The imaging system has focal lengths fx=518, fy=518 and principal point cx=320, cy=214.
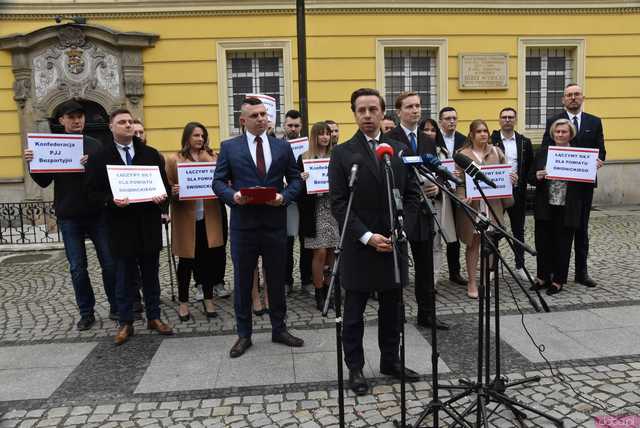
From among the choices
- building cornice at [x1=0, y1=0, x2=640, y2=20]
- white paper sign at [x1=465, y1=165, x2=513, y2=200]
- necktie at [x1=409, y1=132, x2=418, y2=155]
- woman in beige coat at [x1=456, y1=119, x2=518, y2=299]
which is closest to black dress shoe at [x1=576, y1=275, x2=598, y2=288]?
woman in beige coat at [x1=456, y1=119, x2=518, y2=299]

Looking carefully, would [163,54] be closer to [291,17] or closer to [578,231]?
[291,17]

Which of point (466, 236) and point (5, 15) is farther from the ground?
point (5, 15)

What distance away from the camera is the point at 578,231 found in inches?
252

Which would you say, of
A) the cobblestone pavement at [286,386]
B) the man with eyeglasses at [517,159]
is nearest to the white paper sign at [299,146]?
the cobblestone pavement at [286,386]

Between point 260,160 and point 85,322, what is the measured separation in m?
2.65

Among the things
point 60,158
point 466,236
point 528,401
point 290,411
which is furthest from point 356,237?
point 60,158

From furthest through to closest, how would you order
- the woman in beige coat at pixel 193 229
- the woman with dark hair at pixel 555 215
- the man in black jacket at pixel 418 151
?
the woman with dark hair at pixel 555 215
the woman in beige coat at pixel 193 229
the man in black jacket at pixel 418 151

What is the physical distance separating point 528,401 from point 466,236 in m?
2.74

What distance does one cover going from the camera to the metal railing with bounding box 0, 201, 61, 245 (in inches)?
427

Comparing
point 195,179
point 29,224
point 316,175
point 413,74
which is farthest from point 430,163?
point 29,224

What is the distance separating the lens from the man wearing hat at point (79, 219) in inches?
206

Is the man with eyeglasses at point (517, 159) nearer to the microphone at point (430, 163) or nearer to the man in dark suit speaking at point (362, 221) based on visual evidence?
the man in dark suit speaking at point (362, 221)

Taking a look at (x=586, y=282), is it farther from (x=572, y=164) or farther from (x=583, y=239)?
(x=572, y=164)

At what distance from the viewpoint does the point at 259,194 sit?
426cm
